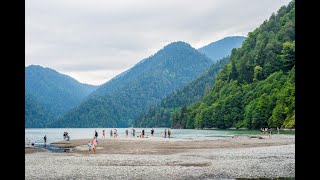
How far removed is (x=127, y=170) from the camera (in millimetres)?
30938

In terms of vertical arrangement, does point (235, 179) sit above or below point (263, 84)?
below

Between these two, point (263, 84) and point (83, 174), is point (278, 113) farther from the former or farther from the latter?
point (83, 174)

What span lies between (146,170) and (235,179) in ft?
24.8

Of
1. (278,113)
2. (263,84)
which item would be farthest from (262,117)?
(263,84)
